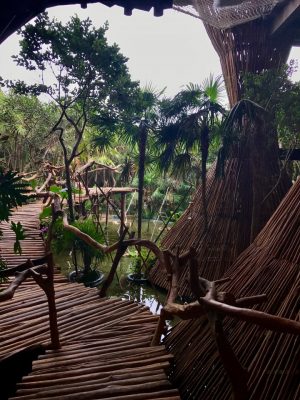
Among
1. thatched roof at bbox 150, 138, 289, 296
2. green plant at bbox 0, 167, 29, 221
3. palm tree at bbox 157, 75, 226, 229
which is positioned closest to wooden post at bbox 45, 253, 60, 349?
green plant at bbox 0, 167, 29, 221

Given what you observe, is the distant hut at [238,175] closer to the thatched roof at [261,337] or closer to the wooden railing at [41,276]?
the thatched roof at [261,337]

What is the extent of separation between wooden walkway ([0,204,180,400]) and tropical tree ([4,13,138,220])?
2.47 metres

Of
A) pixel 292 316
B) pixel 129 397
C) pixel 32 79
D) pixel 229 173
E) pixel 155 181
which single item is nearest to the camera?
pixel 129 397

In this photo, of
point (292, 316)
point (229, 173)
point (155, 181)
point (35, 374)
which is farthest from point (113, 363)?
point (155, 181)

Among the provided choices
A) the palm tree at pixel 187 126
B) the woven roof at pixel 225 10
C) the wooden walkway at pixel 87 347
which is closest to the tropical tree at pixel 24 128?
the palm tree at pixel 187 126

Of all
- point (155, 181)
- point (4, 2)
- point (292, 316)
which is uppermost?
point (4, 2)

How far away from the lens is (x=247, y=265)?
8.29 ft

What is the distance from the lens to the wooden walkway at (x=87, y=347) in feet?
5.65

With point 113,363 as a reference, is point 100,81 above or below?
above

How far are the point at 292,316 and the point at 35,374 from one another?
1.47 m

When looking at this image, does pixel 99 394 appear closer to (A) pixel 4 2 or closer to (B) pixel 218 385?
(B) pixel 218 385

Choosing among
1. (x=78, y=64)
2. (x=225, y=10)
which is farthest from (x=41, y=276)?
(x=225, y=10)

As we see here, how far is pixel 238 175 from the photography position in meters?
4.04

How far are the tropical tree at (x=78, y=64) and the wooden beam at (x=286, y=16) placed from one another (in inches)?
73.9
